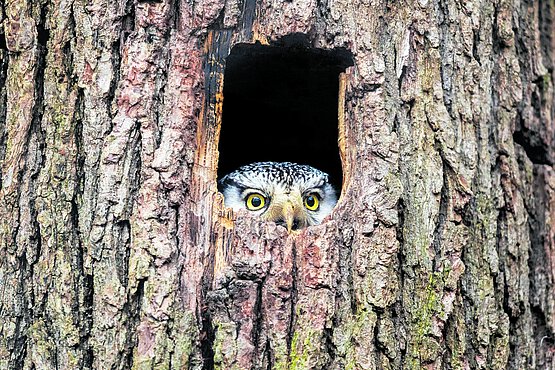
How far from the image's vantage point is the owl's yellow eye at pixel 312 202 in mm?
4199

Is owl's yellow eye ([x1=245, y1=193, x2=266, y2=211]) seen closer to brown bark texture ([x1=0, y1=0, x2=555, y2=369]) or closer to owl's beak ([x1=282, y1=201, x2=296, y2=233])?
owl's beak ([x1=282, y1=201, x2=296, y2=233])

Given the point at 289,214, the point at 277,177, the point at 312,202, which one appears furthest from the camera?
the point at 312,202

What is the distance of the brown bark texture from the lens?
2.81 meters

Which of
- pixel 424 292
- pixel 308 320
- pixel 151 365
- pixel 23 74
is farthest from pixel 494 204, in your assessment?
pixel 23 74

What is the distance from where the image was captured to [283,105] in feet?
15.8

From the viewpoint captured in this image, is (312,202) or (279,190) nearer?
(279,190)

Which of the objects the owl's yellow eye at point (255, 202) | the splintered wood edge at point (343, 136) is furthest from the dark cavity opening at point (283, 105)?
the owl's yellow eye at point (255, 202)

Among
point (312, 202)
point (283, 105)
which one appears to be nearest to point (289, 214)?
point (312, 202)

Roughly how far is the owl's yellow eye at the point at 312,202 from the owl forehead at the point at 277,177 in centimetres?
7

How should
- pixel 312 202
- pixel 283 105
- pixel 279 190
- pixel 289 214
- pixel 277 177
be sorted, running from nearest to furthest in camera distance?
1. pixel 289 214
2. pixel 279 190
3. pixel 277 177
4. pixel 312 202
5. pixel 283 105

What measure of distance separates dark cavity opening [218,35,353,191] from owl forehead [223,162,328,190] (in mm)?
337

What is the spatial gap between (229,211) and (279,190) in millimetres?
980

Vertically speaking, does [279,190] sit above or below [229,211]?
above

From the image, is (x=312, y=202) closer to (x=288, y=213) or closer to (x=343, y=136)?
(x=288, y=213)
